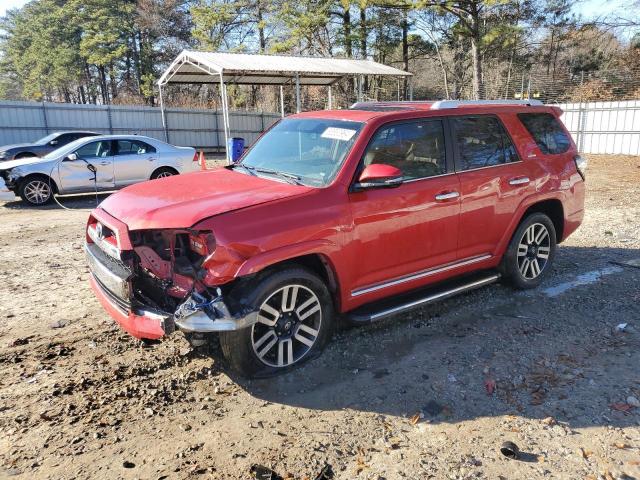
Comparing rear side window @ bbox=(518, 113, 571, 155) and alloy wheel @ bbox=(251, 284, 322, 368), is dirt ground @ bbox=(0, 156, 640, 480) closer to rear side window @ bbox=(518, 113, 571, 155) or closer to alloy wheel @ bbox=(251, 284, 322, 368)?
alloy wheel @ bbox=(251, 284, 322, 368)

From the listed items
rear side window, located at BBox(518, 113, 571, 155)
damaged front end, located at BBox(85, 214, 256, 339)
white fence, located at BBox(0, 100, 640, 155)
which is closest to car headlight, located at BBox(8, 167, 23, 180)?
damaged front end, located at BBox(85, 214, 256, 339)

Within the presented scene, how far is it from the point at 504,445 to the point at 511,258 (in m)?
2.67

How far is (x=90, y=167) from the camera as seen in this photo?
11.1 meters

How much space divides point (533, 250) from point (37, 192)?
1063 cm

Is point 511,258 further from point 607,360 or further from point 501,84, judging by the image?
point 501,84

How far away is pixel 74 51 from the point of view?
43281 mm

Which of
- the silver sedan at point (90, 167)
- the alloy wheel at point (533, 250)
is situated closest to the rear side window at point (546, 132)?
the alloy wheel at point (533, 250)

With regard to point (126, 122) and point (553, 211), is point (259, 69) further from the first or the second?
point (553, 211)

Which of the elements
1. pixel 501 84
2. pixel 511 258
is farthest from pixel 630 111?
pixel 511 258

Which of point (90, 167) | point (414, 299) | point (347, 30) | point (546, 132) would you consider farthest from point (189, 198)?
point (347, 30)

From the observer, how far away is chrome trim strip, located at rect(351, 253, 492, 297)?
420cm

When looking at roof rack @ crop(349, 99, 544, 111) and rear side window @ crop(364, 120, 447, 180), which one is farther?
roof rack @ crop(349, 99, 544, 111)

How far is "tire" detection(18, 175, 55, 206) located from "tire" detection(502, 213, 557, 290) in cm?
1036

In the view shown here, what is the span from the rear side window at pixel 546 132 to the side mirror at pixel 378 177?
231 cm
